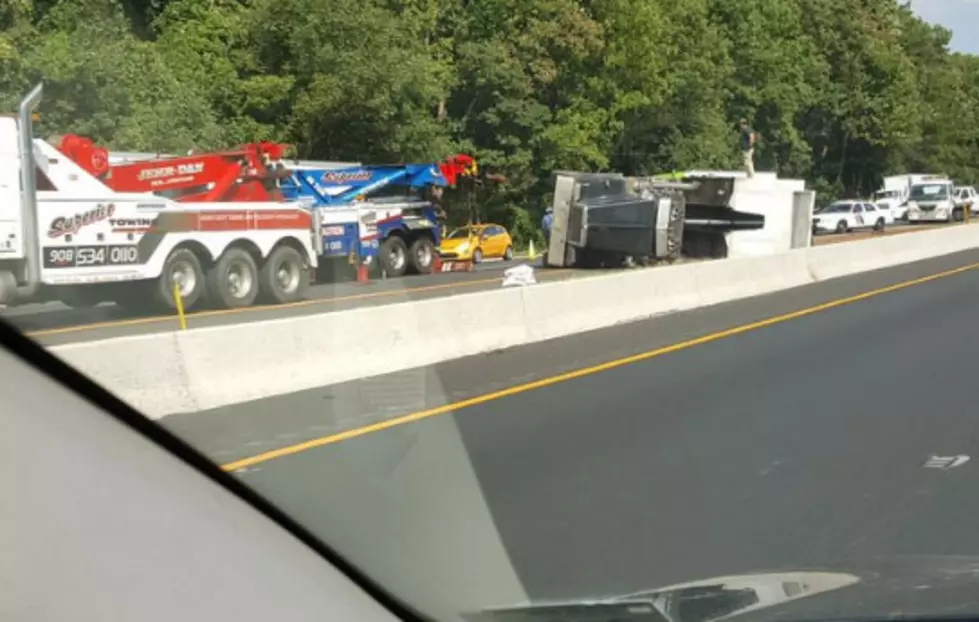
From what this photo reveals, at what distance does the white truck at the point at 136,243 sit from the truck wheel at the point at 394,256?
14.4 feet

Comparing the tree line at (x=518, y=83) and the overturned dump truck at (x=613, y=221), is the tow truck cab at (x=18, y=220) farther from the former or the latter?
the overturned dump truck at (x=613, y=221)

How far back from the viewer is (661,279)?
19.7 m

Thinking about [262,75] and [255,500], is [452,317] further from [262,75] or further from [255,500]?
[255,500]

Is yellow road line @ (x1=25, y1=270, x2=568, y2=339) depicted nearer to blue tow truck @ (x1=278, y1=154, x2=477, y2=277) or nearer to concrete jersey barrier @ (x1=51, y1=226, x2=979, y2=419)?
concrete jersey barrier @ (x1=51, y1=226, x2=979, y2=419)

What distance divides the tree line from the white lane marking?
5722 mm

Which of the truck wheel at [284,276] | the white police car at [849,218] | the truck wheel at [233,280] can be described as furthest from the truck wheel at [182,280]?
the white police car at [849,218]

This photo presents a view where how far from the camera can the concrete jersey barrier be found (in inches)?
370

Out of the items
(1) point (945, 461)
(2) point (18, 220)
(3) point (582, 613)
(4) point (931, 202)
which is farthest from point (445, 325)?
(4) point (931, 202)

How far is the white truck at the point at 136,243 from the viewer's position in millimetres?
13430

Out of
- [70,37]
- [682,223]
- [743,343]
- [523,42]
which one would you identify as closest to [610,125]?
[523,42]

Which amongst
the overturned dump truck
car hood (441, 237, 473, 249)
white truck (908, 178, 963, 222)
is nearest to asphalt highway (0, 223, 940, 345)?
the overturned dump truck

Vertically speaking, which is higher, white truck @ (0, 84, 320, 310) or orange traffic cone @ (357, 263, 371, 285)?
white truck @ (0, 84, 320, 310)

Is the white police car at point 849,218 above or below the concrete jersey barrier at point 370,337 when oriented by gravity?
below

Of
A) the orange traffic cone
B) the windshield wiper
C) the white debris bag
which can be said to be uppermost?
the windshield wiper
